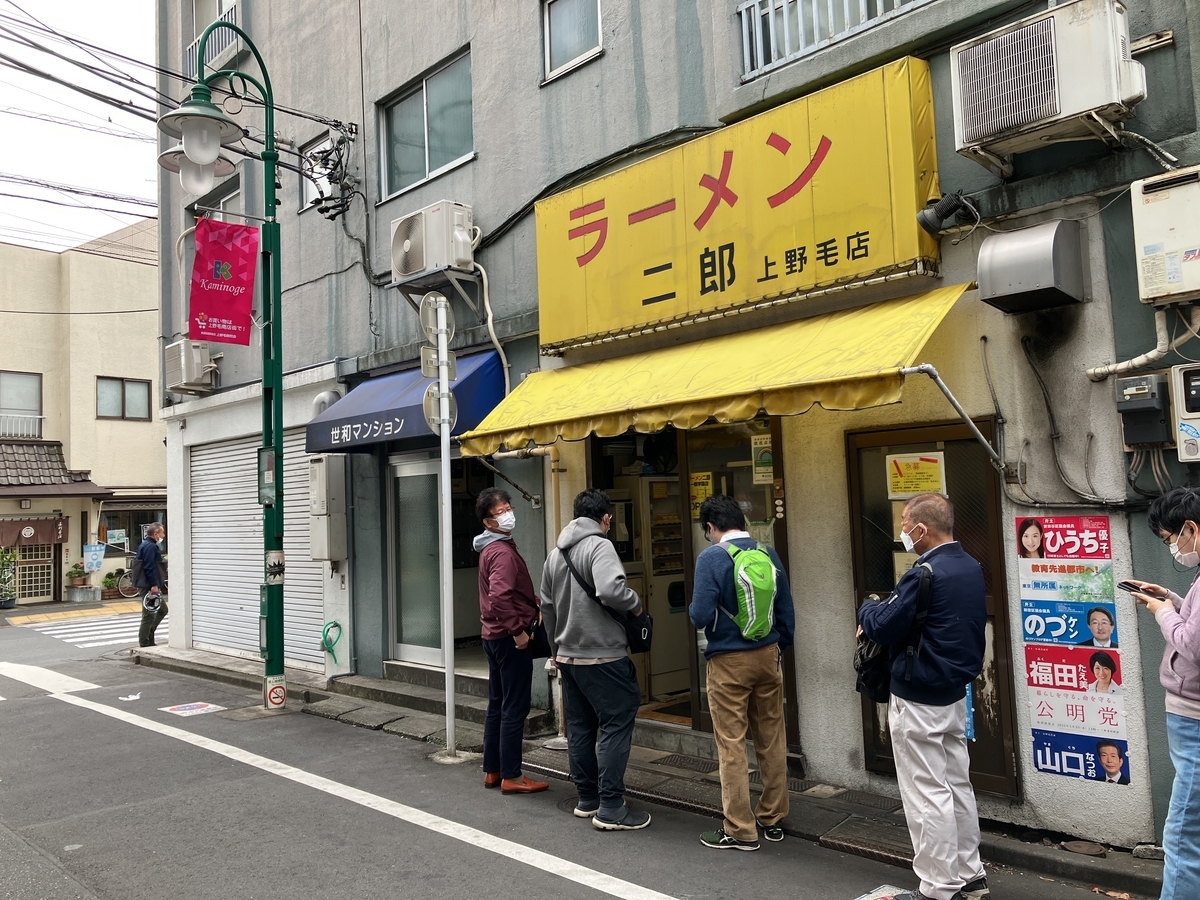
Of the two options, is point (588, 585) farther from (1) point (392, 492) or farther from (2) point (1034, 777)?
(1) point (392, 492)

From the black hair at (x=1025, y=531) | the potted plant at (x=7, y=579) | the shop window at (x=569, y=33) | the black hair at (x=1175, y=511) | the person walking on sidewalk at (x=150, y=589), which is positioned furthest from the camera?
the potted plant at (x=7, y=579)

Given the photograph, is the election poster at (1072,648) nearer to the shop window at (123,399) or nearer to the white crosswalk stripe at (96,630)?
the white crosswalk stripe at (96,630)

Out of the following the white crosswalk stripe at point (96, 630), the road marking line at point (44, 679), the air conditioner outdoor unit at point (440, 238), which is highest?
the air conditioner outdoor unit at point (440, 238)

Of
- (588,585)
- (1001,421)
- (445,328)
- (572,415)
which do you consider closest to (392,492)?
(445,328)

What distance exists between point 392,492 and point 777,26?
21.9 ft

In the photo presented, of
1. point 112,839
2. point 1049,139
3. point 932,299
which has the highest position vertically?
point 1049,139

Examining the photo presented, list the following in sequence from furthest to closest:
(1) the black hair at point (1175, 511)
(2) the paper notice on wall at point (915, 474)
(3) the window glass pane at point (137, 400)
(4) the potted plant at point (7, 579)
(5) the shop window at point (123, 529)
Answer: (3) the window glass pane at point (137, 400)
(5) the shop window at point (123, 529)
(4) the potted plant at point (7, 579)
(2) the paper notice on wall at point (915, 474)
(1) the black hair at point (1175, 511)

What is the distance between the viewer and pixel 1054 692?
5207mm

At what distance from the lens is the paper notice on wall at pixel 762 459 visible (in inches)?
272

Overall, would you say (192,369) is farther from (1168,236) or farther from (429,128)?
(1168,236)

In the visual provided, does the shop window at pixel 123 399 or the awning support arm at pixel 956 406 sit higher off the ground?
the shop window at pixel 123 399

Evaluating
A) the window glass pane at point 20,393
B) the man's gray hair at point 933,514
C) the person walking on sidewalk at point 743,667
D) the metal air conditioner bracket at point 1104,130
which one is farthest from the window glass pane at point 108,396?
the metal air conditioner bracket at point 1104,130

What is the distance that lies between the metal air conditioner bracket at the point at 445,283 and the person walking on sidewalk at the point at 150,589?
8.39 m

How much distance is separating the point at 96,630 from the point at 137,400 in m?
10.6
